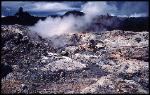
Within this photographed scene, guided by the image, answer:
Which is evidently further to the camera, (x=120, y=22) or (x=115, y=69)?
(x=120, y=22)

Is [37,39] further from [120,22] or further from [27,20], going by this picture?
[120,22]

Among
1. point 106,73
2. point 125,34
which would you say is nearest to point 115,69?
point 106,73

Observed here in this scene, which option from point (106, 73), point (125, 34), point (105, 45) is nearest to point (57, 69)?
point (106, 73)

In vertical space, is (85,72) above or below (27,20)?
below

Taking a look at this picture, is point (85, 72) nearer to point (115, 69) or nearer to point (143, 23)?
point (115, 69)

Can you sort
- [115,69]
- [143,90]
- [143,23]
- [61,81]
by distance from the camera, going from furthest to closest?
1. [143,23]
2. [115,69]
3. [61,81]
4. [143,90]

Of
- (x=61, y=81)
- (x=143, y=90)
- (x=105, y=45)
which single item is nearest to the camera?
(x=143, y=90)
